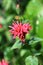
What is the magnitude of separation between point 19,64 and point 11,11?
4.18 ft

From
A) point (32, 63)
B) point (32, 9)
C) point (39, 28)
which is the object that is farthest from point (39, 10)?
point (32, 63)

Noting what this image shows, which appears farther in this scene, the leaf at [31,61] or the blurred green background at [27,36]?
the blurred green background at [27,36]

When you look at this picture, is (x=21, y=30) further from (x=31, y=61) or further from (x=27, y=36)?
(x=27, y=36)

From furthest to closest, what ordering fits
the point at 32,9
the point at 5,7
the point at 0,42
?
the point at 5,7 → the point at 0,42 → the point at 32,9

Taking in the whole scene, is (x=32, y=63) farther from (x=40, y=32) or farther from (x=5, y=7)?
(x=5, y=7)

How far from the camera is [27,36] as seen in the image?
3.41m

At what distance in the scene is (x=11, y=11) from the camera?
4.25m

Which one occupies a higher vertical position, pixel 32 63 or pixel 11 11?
pixel 11 11

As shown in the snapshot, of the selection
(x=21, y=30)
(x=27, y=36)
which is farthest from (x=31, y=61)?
(x=27, y=36)

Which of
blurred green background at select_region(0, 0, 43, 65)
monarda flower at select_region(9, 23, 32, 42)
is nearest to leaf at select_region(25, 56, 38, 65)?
blurred green background at select_region(0, 0, 43, 65)

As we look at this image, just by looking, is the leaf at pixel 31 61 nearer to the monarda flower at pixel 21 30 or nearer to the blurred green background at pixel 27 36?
the blurred green background at pixel 27 36

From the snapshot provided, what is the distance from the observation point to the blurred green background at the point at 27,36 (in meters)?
2.42

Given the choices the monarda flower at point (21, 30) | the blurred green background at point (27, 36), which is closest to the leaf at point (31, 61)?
the blurred green background at point (27, 36)

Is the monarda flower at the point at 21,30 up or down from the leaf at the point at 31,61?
up
